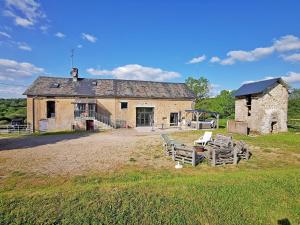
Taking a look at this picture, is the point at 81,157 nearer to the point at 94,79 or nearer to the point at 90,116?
the point at 90,116

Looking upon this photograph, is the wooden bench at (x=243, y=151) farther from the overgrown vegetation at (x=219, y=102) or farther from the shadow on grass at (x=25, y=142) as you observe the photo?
the overgrown vegetation at (x=219, y=102)

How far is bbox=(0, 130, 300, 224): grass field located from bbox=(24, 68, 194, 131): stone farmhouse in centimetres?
1831

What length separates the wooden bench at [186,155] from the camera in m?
8.72

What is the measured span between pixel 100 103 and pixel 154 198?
22.0 m

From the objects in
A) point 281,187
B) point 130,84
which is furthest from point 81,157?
point 130,84

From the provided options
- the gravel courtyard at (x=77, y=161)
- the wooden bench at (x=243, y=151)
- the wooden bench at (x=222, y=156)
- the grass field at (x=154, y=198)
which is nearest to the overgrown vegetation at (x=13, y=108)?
the gravel courtyard at (x=77, y=161)

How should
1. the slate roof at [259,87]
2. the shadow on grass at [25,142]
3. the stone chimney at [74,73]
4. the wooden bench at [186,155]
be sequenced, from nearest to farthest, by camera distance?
the wooden bench at [186,155] → the shadow on grass at [25,142] → the slate roof at [259,87] → the stone chimney at [74,73]

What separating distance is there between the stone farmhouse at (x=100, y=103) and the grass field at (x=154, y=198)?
18306 millimetres

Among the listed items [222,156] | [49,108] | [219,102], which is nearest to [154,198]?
[222,156]

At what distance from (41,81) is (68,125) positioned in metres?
7.49

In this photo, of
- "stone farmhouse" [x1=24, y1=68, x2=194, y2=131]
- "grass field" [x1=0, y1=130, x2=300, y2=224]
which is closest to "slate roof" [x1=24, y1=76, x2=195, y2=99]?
"stone farmhouse" [x1=24, y1=68, x2=194, y2=131]

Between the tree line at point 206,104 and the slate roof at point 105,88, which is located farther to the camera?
the tree line at point 206,104

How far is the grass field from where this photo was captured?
473 cm

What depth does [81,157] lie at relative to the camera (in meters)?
9.91
